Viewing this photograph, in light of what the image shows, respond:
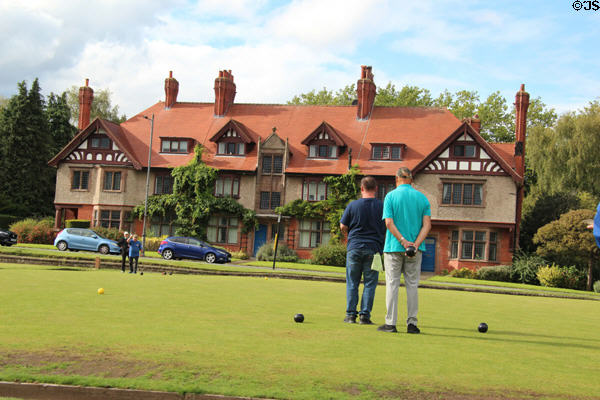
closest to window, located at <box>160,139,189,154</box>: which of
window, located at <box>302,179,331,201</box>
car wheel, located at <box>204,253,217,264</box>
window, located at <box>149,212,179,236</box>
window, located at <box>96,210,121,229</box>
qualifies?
window, located at <box>149,212,179,236</box>

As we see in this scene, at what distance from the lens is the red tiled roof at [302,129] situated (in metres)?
44.2

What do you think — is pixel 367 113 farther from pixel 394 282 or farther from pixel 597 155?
pixel 394 282

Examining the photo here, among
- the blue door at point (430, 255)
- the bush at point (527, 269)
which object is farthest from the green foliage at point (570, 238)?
the blue door at point (430, 255)

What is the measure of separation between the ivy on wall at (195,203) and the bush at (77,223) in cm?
338

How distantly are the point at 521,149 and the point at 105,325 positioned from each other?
131ft

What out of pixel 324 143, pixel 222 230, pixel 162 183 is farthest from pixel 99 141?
pixel 324 143

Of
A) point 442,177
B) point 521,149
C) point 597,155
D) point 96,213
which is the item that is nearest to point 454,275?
point 442,177

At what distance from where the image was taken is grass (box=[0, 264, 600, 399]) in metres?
5.25

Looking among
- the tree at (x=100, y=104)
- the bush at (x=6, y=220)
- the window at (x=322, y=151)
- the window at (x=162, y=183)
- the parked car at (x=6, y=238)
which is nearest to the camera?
the parked car at (x=6, y=238)

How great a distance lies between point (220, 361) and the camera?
5977 millimetres

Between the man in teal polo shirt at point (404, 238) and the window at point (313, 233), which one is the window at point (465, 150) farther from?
the man in teal polo shirt at point (404, 238)

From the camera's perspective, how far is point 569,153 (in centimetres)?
4812

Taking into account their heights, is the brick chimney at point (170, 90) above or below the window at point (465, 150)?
above

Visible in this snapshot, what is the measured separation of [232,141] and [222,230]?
261 inches
